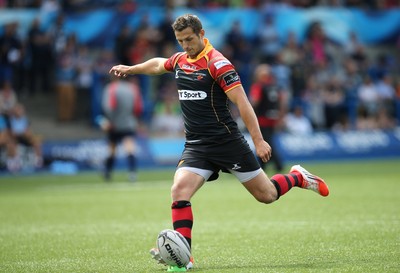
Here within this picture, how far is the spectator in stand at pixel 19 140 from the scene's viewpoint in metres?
24.9

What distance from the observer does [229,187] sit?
64.0 feet

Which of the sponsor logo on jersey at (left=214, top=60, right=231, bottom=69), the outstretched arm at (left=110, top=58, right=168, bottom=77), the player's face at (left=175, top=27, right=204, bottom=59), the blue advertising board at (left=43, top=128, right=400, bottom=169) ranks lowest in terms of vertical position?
the blue advertising board at (left=43, top=128, right=400, bottom=169)

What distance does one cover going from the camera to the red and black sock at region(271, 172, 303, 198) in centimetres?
956

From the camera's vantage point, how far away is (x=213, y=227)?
12320 millimetres

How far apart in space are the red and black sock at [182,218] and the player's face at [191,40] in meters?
1.53

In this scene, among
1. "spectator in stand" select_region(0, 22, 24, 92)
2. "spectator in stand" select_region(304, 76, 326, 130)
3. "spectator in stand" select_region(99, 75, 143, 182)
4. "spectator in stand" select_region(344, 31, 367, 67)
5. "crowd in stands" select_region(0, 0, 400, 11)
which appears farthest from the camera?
"spectator in stand" select_region(344, 31, 367, 67)

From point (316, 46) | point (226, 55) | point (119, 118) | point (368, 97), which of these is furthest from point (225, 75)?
point (316, 46)

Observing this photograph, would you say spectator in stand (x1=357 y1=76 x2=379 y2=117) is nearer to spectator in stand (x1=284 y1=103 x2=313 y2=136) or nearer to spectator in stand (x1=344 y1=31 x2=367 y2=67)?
spectator in stand (x1=344 y1=31 x2=367 y2=67)

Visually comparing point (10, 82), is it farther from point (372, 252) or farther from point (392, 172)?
point (372, 252)

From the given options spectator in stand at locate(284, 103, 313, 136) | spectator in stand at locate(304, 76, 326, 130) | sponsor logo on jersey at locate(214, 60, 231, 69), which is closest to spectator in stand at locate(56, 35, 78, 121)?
spectator in stand at locate(284, 103, 313, 136)

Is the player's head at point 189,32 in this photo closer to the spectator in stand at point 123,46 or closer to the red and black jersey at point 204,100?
the red and black jersey at point 204,100

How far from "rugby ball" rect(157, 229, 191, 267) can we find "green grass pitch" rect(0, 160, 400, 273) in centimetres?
30

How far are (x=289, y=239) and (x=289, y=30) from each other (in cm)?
2179

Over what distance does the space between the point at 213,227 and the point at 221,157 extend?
3463 millimetres
